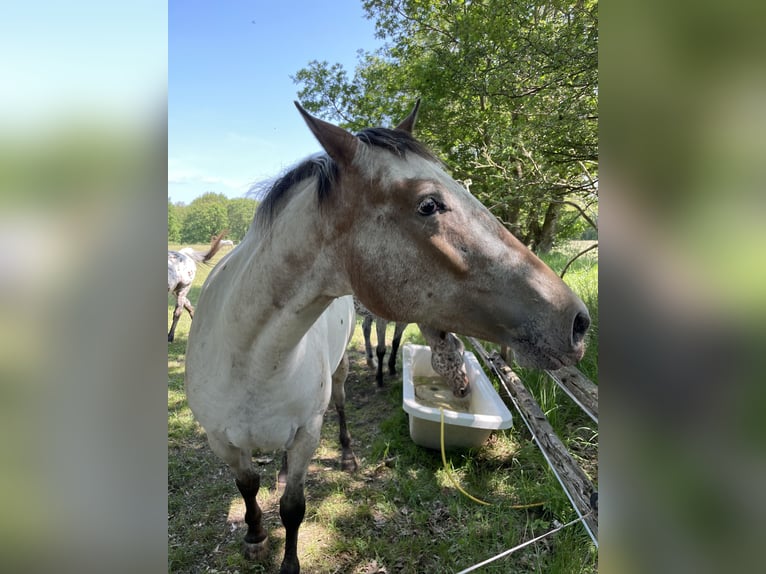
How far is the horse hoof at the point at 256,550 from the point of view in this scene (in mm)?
2480

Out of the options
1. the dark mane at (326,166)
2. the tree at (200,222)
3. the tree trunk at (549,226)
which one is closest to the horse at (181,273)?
the tree at (200,222)

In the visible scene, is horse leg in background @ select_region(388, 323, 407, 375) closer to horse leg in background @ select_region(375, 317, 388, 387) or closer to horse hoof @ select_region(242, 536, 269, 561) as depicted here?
horse leg in background @ select_region(375, 317, 388, 387)

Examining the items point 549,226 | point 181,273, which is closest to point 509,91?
point 549,226

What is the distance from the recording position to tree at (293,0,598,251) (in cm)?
328

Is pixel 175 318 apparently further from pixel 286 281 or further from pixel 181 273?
pixel 286 281

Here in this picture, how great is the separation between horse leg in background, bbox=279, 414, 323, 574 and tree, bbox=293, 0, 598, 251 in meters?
2.64

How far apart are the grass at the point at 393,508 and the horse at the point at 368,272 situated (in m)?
1.35

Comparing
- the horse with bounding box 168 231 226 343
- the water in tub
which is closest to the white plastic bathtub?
the water in tub

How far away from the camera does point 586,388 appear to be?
281cm
